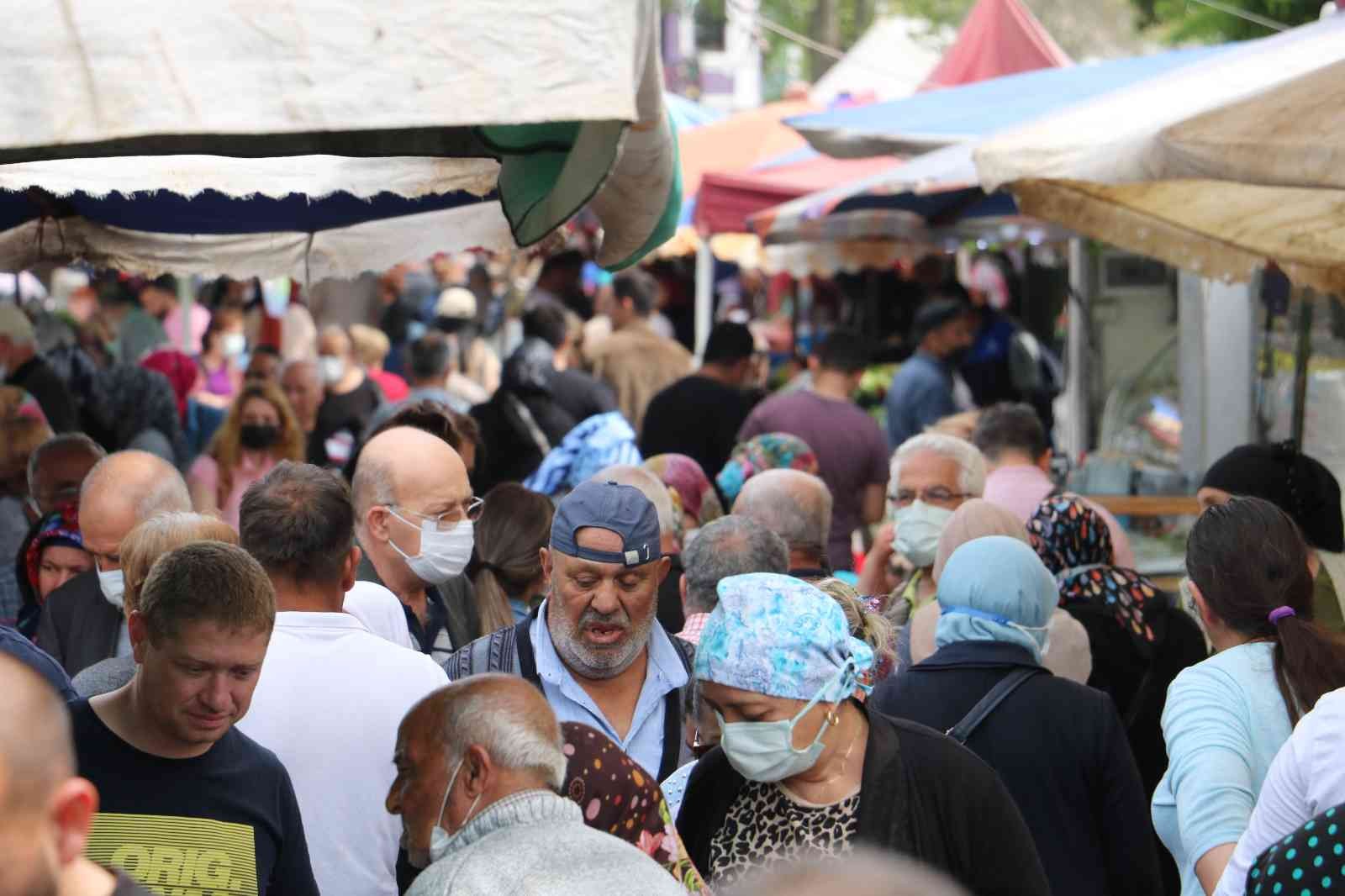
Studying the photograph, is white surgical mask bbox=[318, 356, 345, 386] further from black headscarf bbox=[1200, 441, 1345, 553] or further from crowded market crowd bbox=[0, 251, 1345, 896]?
black headscarf bbox=[1200, 441, 1345, 553]

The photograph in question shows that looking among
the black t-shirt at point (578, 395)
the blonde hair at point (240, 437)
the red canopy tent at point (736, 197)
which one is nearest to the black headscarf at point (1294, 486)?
the blonde hair at point (240, 437)

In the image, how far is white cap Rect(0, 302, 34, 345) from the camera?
A: 9.47 m

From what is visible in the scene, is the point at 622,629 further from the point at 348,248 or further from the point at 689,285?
the point at 689,285

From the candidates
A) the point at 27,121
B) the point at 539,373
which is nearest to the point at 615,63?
the point at 27,121

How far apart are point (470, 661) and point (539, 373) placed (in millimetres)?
5099

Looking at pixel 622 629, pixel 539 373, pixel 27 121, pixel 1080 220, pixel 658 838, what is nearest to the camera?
pixel 27 121

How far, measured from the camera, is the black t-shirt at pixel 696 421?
9492mm

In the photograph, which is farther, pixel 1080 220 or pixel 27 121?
pixel 1080 220

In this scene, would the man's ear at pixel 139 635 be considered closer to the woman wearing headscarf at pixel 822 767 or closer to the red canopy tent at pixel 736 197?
the woman wearing headscarf at pixel 822 767

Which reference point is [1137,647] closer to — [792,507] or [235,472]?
[792,507]

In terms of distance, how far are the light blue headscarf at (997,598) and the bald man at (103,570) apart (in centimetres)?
231

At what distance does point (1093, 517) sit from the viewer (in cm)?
597

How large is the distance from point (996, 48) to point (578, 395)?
6.07 meters

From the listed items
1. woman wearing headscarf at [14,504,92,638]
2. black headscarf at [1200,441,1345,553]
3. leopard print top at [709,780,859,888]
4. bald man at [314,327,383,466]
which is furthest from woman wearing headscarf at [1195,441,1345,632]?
bald man at [314,327,383,466]
